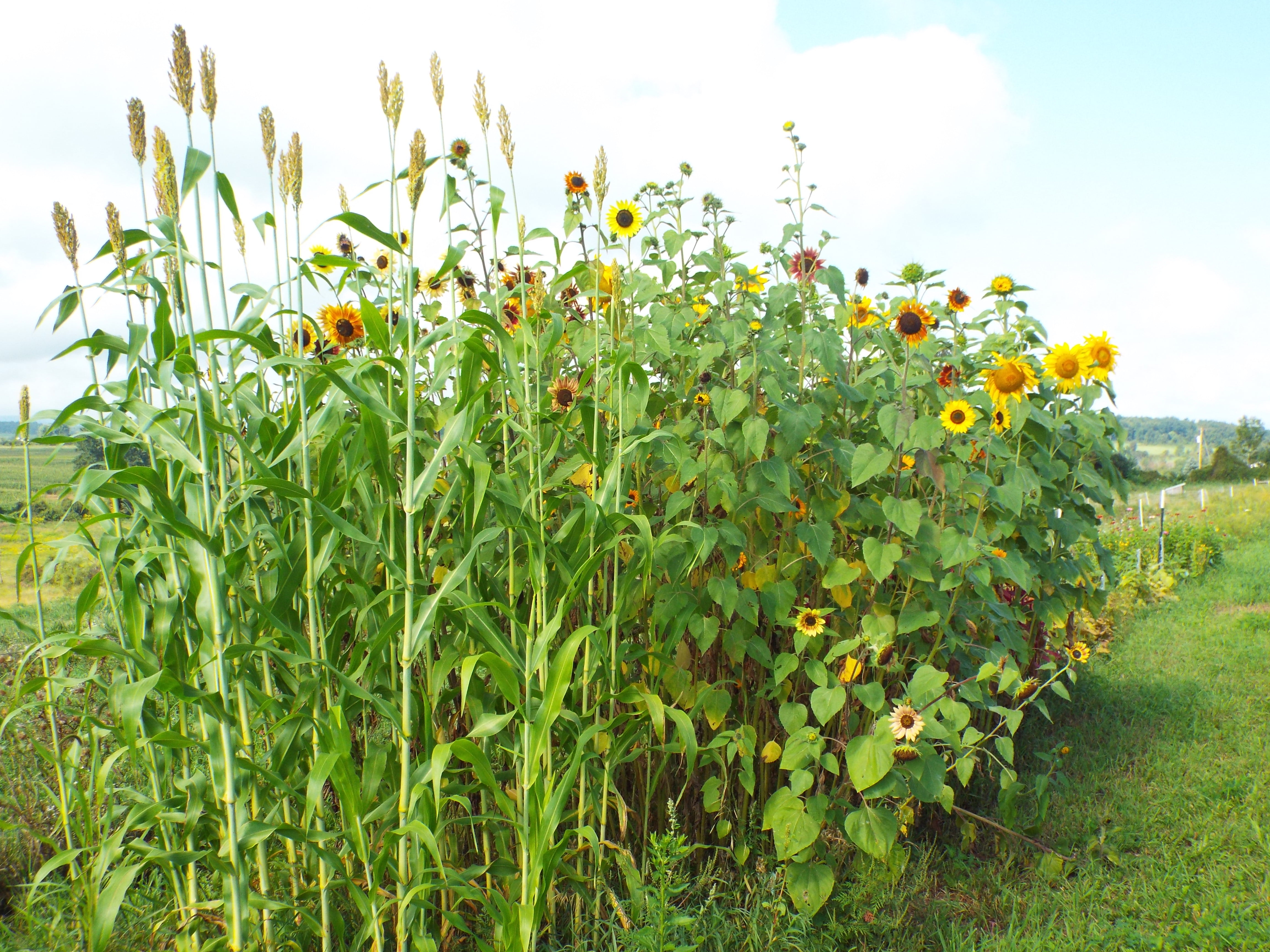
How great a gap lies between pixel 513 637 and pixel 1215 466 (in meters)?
35.5

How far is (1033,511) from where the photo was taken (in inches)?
116

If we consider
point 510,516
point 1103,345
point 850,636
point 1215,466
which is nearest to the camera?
point 510,516

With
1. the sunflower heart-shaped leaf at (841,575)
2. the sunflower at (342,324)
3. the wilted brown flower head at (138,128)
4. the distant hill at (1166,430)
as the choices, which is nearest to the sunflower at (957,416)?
the sunflower heart-shaped leaf at (841,575)

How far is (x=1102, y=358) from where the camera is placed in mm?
2926

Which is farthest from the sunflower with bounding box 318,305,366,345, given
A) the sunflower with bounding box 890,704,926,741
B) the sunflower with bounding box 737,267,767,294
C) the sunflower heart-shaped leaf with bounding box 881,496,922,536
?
the sunflower with bounding box 890,704,926,741

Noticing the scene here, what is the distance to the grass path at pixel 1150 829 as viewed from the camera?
2.31 m

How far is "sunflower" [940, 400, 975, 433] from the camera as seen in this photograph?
2395 millimetres

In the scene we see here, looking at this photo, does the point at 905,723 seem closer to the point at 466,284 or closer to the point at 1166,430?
the point at 466,284

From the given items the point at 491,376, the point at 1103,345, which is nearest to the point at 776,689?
the point at 491,376

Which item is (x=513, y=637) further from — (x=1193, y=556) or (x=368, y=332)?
(x=1193, y=556)

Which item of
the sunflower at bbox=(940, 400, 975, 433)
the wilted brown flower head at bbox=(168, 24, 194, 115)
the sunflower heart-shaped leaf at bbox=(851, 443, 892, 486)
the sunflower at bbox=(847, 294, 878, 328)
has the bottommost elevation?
the sunflower heart-shaped leaf at bbox=(851, 443, 892, 486)

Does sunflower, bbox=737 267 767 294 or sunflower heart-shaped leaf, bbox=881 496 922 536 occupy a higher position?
sunflower, bbox=737 267 767 294

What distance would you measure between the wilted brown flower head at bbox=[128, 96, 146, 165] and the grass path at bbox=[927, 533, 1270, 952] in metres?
2.64

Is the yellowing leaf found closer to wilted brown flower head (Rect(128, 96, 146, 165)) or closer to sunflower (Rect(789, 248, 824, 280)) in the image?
sunflower (Rect(789, 248, 824, 280))
